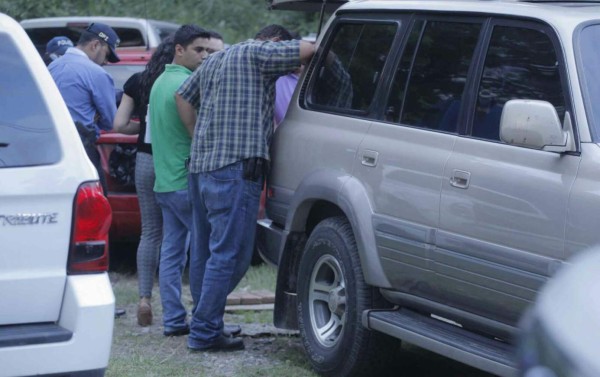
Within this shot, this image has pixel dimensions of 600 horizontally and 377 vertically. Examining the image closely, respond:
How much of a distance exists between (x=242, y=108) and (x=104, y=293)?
2214 mm

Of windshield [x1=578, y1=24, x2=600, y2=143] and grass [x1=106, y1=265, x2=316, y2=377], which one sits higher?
windshield [x1=578, y1=24, x2=600, y2=143]

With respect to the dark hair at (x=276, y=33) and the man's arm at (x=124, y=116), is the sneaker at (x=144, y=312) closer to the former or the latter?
the man's arm at (x=124, y=116)

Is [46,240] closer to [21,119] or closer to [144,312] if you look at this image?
[21,119]

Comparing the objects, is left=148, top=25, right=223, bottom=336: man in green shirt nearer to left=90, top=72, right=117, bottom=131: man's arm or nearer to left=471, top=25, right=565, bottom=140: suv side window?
left=90, top=72, right=117, bottom=131: man's arm

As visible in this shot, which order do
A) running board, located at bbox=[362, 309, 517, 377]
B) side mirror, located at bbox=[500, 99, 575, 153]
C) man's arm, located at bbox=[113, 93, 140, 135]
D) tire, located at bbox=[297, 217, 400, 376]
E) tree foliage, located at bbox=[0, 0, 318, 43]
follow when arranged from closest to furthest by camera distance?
side mirror, located at bbox=[500, 99, 575, 153] < running board, located at bbox=[362, 309, 517, 377] < tire, located at bbox=[297, 217, 400, 376] < man's arm, located at bbox=[113, 93, 140, 135] < tree foliage, located at bbox=[0, 0, 318, 43]

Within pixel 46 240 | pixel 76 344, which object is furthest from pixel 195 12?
pixel 76 344

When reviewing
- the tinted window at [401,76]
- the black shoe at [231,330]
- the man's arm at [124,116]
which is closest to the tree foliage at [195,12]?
the man's arm at [124,116]

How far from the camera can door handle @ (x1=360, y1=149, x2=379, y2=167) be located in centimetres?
597

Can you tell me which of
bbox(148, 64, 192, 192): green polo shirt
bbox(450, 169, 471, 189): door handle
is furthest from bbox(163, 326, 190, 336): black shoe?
bbox(450, 169, 471, 189): door handle

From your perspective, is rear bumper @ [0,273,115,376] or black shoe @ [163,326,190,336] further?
black shoe @ [163,326,190,336]

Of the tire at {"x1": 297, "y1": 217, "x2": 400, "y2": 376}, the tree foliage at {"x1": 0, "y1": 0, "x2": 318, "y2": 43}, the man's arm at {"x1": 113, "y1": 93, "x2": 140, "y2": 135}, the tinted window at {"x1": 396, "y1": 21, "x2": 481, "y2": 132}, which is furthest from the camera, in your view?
the tree foliage at {"x1": 0, "y1": 0, "x2": 318, "y2": 43}

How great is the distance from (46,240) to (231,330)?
284cm

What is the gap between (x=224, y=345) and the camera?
7059 mm

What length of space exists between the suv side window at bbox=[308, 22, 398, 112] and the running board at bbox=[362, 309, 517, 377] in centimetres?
107
